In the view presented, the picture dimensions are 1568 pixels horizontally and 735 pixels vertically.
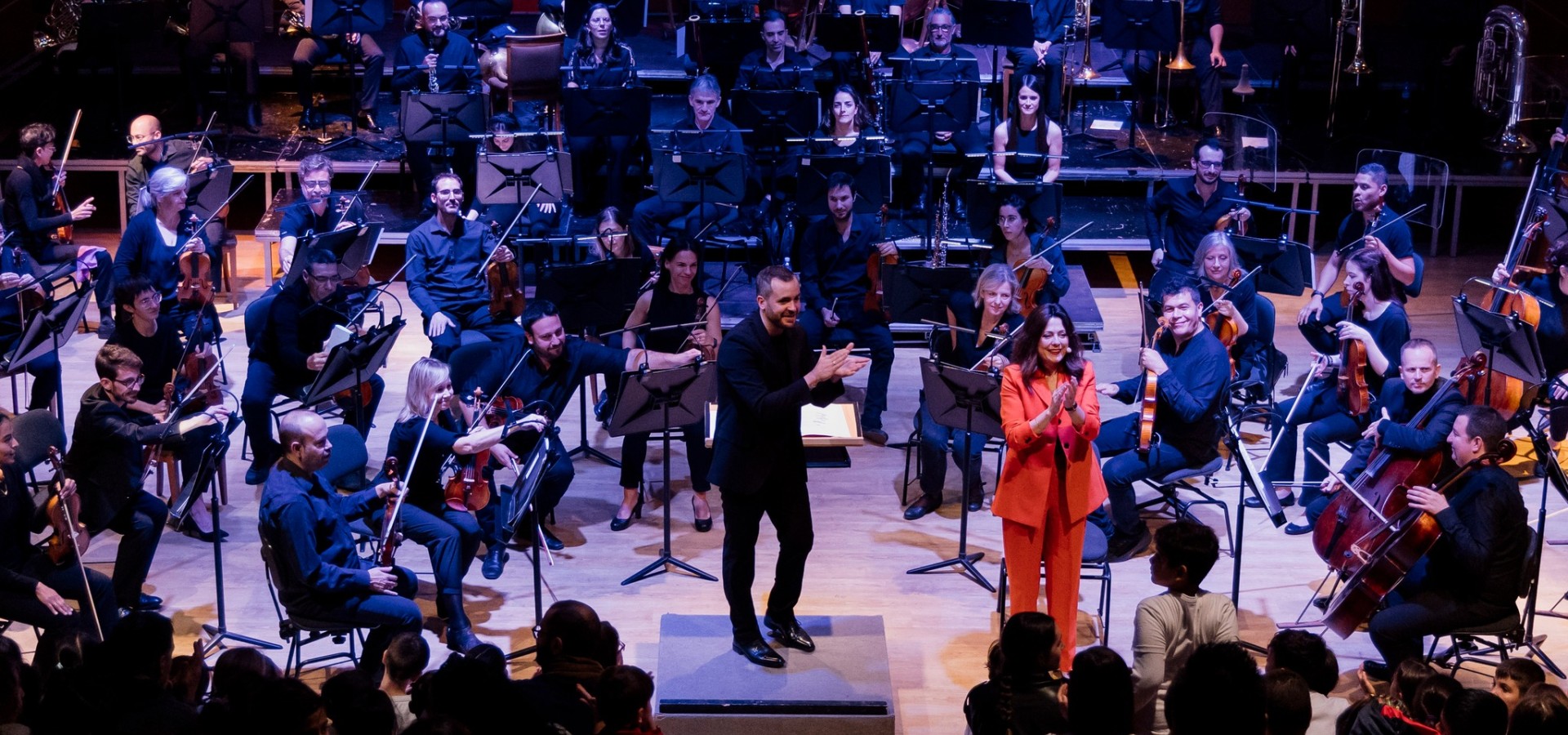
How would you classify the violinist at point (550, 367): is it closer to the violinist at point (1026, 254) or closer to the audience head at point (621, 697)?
the violinist at point (1026, 254)

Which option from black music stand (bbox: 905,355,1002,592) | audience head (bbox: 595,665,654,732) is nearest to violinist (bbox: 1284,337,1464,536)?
black music stand (bbox: 905,355,1002,592)

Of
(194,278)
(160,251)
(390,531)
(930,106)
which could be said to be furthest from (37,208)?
(930,106)

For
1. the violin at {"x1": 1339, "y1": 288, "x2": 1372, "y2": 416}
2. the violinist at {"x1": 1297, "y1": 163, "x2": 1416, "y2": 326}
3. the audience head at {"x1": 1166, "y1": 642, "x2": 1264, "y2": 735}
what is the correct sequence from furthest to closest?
the violinist at {"x1": 1297, "y1": 163, "x2": 1416, "y2": 326}, the violin at {"x1": 1339, "y1": 288, "x2": 1372, "y2": 416}, the audience head at {"x1": 1166, "y1": 642, "x2": 1264, "y2": 735}

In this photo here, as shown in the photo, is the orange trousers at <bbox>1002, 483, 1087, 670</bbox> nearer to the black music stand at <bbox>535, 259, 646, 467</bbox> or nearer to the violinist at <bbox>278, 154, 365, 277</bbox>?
the black music stand at <bbox>535, 259, 646, 467</bbox>

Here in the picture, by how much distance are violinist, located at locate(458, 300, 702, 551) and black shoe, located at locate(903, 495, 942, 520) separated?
1.18m

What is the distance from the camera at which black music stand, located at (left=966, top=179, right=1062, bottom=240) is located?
880 cm

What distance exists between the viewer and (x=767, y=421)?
5352mm

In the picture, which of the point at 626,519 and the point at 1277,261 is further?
the point at 1277,261

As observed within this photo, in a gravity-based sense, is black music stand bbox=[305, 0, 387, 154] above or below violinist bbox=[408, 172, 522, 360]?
above

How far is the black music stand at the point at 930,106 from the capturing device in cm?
994

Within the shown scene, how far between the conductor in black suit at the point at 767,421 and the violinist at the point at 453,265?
318cm

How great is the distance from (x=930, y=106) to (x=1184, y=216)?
170 centimetres

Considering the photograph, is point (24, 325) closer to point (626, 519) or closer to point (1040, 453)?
point (626, 519)

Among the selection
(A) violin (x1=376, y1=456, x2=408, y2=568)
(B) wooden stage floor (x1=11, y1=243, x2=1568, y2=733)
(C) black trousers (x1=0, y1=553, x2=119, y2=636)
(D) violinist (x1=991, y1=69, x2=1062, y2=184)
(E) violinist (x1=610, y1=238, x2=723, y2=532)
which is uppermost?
(D) violinist (x1=991, y1=69, x2=1062, y2=184)
